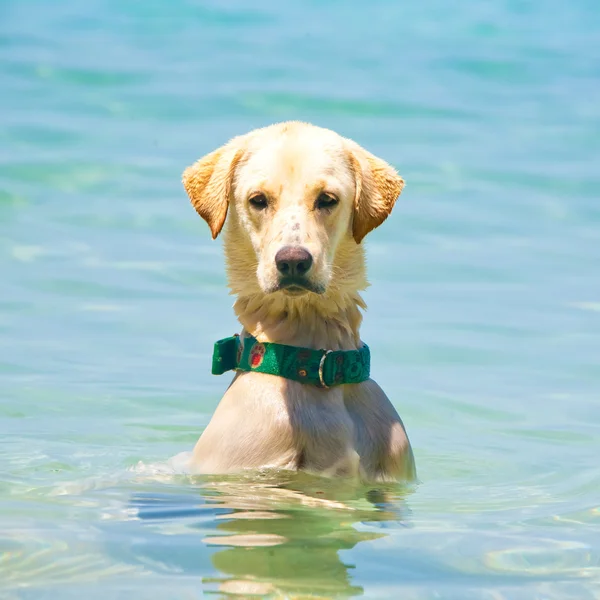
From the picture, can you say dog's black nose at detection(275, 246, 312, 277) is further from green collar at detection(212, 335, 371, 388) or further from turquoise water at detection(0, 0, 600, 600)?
turquoise water at detection(0, 0, 600, 600)

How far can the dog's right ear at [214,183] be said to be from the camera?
18.8 ft

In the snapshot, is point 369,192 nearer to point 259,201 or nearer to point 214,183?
point 259,201

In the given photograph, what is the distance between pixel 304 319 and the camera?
567cm

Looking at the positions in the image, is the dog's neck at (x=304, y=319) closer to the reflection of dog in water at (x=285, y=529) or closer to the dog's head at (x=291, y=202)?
the dog's head at (x=291, y=202)

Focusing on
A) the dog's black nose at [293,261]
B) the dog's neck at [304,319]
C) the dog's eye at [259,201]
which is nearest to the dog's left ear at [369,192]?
the dog's neck at [304,319]

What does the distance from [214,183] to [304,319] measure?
0.69 m

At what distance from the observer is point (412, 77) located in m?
19.5

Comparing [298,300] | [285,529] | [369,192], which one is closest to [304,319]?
[298,300]

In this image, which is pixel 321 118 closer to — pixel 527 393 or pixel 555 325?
pixel 555 325

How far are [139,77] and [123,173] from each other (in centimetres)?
456

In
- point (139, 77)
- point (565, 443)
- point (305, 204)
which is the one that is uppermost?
point (139, 77)

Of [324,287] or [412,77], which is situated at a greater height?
[412,77]

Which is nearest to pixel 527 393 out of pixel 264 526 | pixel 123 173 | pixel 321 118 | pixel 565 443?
pixel 565 443

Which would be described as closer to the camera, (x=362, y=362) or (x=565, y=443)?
(x=362, y=362)
